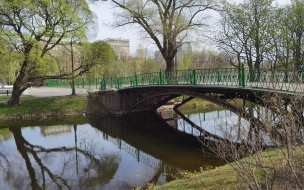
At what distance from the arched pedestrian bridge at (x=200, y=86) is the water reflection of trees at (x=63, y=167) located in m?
4.76

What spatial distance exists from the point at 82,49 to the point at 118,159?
1236 centimetres

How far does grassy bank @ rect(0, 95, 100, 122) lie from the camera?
21.1 metres

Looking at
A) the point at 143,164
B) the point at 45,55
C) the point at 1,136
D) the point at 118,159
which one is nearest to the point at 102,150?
the point at 118,159

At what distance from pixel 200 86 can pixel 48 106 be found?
14.5 metres

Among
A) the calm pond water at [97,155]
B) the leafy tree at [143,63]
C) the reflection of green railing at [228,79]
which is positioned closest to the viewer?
the reflection of green railing at [228,79]

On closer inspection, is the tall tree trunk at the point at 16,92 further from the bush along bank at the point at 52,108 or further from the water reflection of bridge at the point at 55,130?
the water reflection of bridge at the point at 55,130

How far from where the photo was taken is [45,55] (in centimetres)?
2147

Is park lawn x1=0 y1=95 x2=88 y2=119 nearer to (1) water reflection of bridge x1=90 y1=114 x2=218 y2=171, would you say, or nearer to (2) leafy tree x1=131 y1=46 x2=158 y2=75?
(1) water reflection of bridge x1=90 y1=114 x2=218 y2=171

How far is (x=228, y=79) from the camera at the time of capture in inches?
456

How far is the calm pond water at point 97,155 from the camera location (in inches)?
342

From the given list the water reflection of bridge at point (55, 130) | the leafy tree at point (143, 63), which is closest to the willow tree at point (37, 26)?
the water reflection of bridge at point (55, 130)

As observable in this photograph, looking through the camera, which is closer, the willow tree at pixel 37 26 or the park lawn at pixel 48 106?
the willow tree at pixel 37 26

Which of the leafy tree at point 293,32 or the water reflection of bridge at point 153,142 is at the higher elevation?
the leafy tree at point 293,32

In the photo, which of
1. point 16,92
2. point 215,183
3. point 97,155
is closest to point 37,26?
point 16,92
